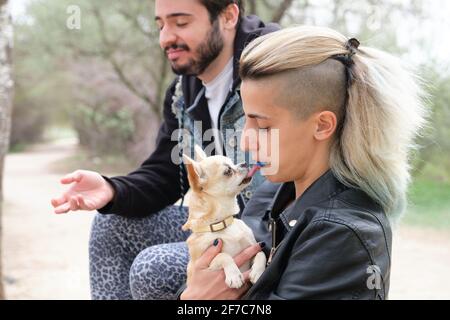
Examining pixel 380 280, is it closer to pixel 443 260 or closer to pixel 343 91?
pixel 343 91

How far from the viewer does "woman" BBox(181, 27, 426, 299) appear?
1663 mm

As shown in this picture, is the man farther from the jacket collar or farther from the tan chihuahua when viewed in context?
the jacket collar

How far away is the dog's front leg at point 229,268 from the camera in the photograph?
188 centimetres

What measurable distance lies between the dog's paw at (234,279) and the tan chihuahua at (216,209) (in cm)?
9

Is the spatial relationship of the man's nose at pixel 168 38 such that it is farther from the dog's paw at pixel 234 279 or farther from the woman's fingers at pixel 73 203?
the dog's paw at pixel 234 279

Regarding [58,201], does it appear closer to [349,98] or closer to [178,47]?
[178,47]

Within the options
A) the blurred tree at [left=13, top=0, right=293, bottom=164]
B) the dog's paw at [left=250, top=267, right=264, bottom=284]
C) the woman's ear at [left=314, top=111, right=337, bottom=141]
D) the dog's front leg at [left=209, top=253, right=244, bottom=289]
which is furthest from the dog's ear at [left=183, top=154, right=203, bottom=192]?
the blurred tree at [left=13, top=0, right=293, bottom=164]

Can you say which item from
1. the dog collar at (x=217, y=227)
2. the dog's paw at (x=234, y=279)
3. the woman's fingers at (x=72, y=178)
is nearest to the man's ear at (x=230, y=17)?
the woman's fingers at (x=72, y=178)

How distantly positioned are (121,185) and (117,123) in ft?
54.3

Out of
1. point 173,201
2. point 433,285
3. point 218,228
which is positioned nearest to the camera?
point 218,228

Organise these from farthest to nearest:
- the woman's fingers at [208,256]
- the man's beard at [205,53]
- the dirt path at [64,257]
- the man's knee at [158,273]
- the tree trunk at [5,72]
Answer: the dirt path at [64,257] → the tree trunk at [5,72] → the man's beard at [205,53] → the man's knee at [158,273] → the woman's fingers at [208,256]

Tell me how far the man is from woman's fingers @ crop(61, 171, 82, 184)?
10mm

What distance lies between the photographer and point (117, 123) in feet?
61.7

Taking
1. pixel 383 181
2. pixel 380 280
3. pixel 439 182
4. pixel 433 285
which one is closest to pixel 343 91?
pixel 383 181
